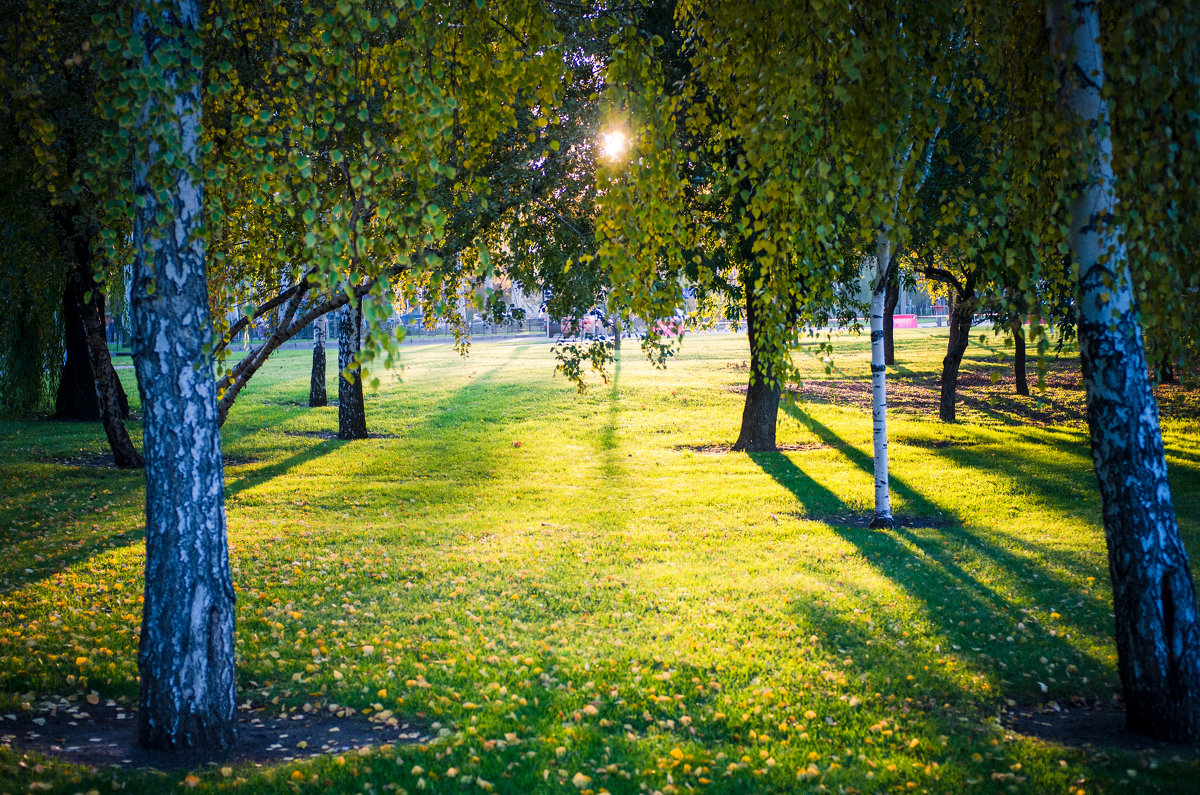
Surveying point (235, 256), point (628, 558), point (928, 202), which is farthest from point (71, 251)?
point (928, 202)

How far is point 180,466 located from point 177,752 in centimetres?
177

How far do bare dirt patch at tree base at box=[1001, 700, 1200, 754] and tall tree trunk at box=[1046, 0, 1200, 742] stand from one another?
0.44ft

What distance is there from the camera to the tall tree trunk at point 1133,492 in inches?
192

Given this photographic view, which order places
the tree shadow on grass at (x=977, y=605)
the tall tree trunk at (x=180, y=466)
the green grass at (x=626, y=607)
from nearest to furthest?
1. the tall tree trunk at (x=180, y=466)
2. the green grass at (x=626, y=607)
3. the tree shadow on grass at (x=977, y=605)

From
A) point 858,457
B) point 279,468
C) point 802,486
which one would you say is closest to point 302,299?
point 279,468

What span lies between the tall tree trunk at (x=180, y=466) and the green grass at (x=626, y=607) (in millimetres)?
529

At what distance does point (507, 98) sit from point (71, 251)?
9.92 meters

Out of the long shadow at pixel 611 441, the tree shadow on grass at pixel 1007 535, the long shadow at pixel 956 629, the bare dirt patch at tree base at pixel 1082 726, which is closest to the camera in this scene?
the bare dirt patch at tree base at pixel 1082 726

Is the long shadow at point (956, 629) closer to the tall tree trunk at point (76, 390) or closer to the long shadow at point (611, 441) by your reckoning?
the long shadow at point (611, 441)

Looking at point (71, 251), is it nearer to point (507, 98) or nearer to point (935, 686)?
point (507, 98)

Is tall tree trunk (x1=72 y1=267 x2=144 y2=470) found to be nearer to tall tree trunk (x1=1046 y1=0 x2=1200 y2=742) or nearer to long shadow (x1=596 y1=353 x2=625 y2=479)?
long shadow (x1=596 y1=353 x2=625 y2=479)

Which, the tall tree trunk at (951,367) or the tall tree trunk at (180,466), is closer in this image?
the tall tree trunk at (180,466)

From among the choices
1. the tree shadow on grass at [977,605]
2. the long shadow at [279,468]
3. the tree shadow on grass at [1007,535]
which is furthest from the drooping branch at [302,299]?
the tree shadow on grass at [1007,535]

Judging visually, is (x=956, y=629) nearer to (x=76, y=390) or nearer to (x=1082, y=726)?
(x=1082, y=726)
